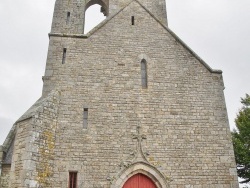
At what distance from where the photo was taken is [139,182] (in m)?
8.93

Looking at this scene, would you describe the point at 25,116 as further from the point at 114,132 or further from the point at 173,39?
the point at 173,39

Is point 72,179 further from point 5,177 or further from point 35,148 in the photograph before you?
point 5,177

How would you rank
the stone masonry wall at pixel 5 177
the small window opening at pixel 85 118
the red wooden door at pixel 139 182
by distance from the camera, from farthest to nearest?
the small window opening at pixel 85 118 < the red wooden door at pixel 139 182 < the stone masonry wall at pixel 5 177

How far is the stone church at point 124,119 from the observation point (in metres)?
8.71

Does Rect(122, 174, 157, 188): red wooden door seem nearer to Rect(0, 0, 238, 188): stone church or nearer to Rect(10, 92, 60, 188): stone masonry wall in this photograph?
Rect(0, 0, 238, 188): stone church

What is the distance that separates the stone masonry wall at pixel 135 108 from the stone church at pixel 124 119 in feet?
0.11

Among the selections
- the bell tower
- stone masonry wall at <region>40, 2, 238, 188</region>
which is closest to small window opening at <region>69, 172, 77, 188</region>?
stone masonry wall at <region>40, 2, 238, 188</region>

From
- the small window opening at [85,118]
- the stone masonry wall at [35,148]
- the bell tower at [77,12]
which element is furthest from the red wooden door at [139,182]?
the bell tower at [77,12]

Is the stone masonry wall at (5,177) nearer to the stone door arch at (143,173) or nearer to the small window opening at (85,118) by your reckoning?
the small window opening at (85,118)

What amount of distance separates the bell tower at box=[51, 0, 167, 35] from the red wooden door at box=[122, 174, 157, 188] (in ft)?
24.4

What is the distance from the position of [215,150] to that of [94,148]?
400cm

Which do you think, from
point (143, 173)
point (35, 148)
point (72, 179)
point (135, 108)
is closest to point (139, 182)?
point (143, 173)

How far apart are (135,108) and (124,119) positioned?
1.85 feet

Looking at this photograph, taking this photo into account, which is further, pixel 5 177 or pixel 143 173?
pixel 143 173
